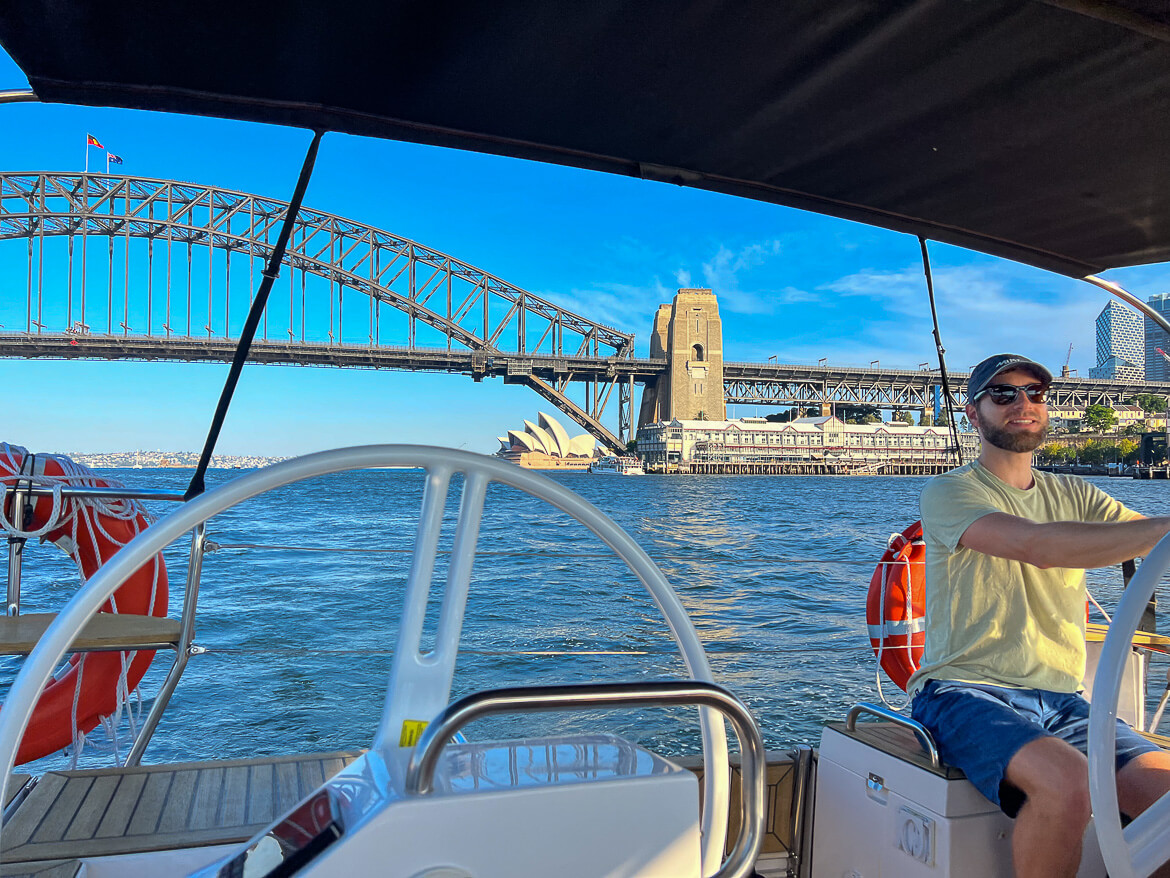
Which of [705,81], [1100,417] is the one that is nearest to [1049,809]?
[705,81]

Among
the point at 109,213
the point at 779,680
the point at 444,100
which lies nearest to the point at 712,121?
the point at 444,100

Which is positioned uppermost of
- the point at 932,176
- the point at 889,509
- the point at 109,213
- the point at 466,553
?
the point at 109,213

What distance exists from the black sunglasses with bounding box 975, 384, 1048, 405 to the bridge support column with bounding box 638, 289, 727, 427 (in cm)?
3884

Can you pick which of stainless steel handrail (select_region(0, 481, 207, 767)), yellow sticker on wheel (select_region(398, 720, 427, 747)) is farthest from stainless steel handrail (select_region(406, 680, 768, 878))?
stainless steel handrail (select_region(0, 481, 207, 767))

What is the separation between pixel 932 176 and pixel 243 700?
13.8 feet

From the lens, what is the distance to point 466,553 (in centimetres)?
82

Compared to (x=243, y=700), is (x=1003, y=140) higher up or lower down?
higher up

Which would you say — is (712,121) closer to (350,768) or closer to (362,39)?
(362,39)

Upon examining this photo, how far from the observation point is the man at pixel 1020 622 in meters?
0.98

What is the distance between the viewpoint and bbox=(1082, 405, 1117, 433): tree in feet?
119

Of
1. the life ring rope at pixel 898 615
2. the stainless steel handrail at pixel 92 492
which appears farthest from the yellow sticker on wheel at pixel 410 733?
the life ring rope at pixel 898 615

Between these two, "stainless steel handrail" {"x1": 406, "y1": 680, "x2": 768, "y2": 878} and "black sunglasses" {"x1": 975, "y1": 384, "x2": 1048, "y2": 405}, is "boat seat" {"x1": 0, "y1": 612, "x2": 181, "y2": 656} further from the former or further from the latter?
"black sunglasses" {"x1": 975, "y1": 384, "x2": 1048, "y2": 405}

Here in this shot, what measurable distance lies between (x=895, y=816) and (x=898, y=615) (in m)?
0.64

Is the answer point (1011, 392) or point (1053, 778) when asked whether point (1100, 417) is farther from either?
point (1053, 778)
